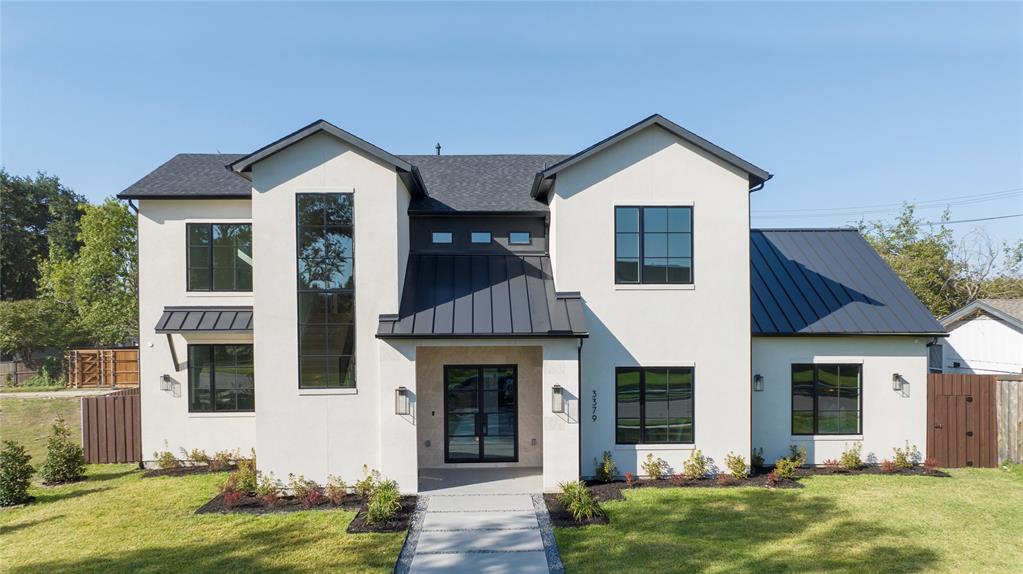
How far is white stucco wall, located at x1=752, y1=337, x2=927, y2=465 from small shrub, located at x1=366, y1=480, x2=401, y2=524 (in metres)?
7.97

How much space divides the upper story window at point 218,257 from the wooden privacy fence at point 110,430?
332 centimetres

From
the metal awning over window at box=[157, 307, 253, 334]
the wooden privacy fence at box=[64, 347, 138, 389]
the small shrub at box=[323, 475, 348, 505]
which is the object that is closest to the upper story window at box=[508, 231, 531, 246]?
the metal awning over window at box=[157, 307, 253, 334]

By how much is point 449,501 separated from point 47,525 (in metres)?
6.81

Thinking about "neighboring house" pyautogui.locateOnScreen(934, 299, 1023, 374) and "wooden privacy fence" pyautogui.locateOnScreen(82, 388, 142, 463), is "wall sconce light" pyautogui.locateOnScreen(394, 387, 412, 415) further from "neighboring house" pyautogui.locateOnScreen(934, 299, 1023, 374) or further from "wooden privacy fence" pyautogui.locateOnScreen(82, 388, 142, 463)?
"neighboring house" pyautogui.locateOnScreen(934, 299, 1023, 374)

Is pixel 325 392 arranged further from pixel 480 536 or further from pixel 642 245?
pixel 642 245

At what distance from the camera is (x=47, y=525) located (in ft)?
29.2

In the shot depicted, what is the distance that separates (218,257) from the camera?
12.4m

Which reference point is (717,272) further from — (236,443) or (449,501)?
(236,443)

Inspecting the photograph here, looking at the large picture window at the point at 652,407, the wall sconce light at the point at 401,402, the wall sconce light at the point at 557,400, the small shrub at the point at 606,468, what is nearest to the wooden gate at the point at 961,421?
the large picture window at the point at 652,407

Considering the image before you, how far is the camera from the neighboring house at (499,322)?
404 inches

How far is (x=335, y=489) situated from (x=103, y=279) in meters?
Answer: 27.2

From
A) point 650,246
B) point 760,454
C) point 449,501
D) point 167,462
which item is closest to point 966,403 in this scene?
point 760,454

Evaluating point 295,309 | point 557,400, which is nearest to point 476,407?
point 557,400

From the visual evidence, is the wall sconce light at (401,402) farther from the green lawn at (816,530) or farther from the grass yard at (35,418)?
the grass yard at (35,418)
